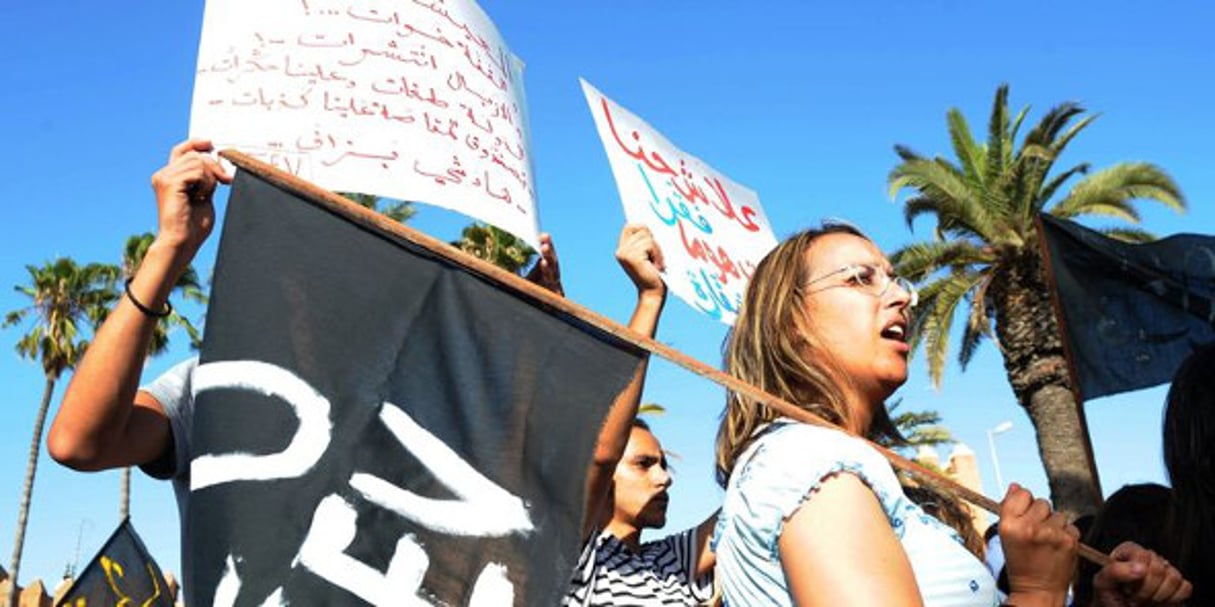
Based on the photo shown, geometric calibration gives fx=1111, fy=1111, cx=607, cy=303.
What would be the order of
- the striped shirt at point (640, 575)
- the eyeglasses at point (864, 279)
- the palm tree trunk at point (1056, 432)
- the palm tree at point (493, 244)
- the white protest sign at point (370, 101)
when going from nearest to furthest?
1. the eyeglasses at point (864, 279)
2. the white protest sign at point (370, 101)
3. the striped shirt at point (640, 575)
4. the palm tree trunk at point (1056, 432)
5. the palm tree at point (493, 244)

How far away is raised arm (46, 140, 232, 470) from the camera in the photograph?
7.14 feet

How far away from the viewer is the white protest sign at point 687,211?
11.6 feet

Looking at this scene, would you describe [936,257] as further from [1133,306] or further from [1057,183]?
[1133,306]

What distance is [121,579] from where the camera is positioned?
4.83 m

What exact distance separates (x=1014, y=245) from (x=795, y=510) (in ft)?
52.7

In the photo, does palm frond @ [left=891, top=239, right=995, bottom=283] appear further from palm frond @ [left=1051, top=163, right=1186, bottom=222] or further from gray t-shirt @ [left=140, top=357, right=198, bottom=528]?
gray t-shirt @ [left=140, top=357, right=198, bottom=528]

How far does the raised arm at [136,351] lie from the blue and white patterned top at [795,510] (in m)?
1.23

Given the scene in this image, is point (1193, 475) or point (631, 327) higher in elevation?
point (631, 327)

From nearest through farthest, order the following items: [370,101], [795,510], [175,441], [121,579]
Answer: [795,510]
[175,441]
[370,101]
[121,579]

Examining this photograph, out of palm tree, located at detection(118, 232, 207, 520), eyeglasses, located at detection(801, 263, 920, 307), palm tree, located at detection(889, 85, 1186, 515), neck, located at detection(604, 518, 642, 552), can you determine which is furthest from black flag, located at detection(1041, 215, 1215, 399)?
palm tree, located at detection(118, 232, 207, 520)

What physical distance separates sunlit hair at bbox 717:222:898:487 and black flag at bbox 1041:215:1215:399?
210 cm

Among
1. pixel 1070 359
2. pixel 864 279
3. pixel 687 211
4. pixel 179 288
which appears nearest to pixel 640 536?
pixel 687 211

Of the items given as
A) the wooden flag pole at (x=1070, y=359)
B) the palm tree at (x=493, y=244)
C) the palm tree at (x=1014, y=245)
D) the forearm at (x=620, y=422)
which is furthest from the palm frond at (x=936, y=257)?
the forearm at (x=620, y=422)

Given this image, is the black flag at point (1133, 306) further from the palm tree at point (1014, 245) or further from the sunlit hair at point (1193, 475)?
the palm tree at point (1014, 245)
